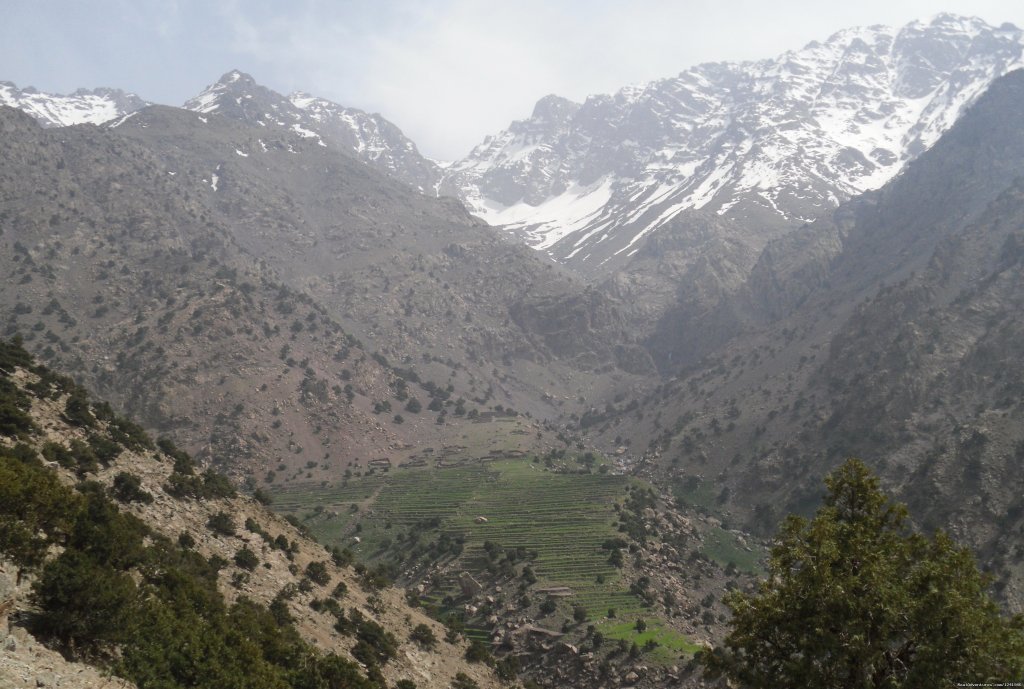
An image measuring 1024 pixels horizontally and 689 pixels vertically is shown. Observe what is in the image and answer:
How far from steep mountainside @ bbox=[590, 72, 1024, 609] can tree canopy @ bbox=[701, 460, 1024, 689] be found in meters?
53.9

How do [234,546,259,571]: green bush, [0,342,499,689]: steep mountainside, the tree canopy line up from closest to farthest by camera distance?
1. the tree canopy
2. [0,342,499,689]: steep mountainside
3. [234,546,259,571]: green bush

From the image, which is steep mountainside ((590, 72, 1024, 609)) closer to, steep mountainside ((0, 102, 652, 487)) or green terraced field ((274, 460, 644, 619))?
green terraced field ((274, 460, 644, 619))

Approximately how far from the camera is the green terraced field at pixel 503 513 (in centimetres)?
6312

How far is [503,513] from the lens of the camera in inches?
3246

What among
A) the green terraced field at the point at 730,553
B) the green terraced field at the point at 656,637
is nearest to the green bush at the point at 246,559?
the green terraced field at the point at 656,637

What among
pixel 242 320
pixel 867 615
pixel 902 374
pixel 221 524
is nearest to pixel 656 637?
pixel 221 524

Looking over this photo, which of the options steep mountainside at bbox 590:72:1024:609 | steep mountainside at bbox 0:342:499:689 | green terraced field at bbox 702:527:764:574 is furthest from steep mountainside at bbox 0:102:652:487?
steep mountainside at bbox 0:342:499:689

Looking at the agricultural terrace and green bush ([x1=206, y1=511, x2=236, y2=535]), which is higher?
green bush ([x1=206, y1=511, x2=236, y2=535])

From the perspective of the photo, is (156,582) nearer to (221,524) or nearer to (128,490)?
(128,490)

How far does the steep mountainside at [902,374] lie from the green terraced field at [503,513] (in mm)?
29750

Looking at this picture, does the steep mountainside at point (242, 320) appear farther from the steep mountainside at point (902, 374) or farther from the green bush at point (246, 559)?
the green bush at point (246, 559)

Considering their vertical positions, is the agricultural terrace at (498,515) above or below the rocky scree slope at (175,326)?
below

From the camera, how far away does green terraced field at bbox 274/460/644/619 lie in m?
63.1

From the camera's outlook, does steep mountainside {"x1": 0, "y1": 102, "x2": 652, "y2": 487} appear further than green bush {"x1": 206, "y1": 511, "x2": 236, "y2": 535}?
Yes
